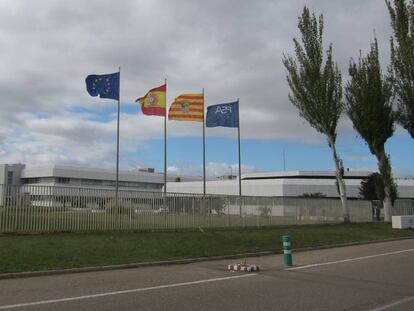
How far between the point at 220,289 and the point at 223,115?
27.1 m

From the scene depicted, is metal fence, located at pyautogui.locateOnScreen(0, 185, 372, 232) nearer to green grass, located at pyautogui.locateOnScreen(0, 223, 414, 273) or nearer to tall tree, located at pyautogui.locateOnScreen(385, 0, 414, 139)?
green grass, located at pyautogui.locateOnScreen(0, 223, 414, 273)

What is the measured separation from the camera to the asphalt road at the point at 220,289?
894cm

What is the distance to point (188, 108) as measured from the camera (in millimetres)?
35781

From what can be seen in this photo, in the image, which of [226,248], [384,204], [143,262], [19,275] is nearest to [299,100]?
[384,204]

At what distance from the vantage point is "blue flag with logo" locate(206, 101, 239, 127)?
37213mm

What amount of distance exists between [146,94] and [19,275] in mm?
22135

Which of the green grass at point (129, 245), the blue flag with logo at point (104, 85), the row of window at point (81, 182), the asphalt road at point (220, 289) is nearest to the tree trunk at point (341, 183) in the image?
the green grass at point (129, 245)

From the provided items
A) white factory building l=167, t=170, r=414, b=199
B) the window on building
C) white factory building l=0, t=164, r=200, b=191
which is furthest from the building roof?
the window on building

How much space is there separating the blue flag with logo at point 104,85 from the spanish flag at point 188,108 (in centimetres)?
581

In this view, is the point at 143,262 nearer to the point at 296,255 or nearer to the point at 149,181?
the point at 296,255

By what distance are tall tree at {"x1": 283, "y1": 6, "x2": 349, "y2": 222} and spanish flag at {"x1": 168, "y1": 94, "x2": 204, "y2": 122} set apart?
775 cm

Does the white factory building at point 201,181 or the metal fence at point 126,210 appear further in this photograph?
the white factory building at point 201,181

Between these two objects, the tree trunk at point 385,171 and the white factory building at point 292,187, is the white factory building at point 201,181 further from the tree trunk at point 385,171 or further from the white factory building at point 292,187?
the tree trunk at point 385,171

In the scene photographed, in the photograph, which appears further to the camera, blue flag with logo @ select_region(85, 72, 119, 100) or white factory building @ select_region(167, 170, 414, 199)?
white factory building @ select_region(167, 170, 414, 199)
